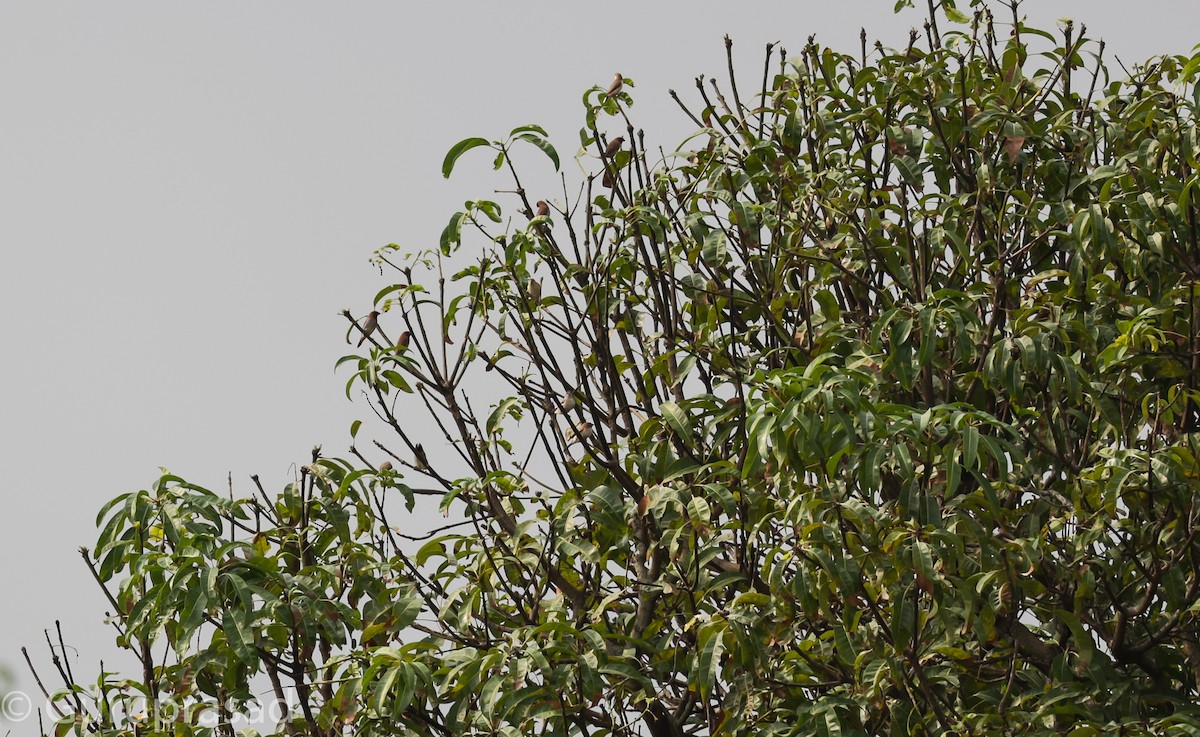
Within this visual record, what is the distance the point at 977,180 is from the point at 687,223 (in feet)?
3.83

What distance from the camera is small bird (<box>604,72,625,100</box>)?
537 centimetres

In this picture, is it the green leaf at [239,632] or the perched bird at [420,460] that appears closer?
the green leaf at [239,632]

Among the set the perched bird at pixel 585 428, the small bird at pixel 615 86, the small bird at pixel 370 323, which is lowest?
the perched bird at pixel 585 428

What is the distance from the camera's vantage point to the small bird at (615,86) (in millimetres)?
5371

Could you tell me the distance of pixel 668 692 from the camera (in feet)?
16.9

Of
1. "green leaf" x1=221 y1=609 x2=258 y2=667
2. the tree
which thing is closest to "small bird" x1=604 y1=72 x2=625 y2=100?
the tree

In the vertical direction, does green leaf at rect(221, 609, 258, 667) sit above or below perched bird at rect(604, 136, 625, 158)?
below

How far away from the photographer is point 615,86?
5.37 m

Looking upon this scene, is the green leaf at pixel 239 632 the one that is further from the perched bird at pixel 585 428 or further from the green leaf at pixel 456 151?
the green leaf at pixel 456 151

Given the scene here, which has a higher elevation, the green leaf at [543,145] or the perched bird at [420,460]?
the green leaf at [543,145]

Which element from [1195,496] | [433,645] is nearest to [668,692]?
[433,645]

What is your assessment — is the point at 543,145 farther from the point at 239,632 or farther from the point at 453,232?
the point at 239,632

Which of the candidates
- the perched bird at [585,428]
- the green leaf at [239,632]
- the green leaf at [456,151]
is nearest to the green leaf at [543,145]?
the green leaf at [456,151]

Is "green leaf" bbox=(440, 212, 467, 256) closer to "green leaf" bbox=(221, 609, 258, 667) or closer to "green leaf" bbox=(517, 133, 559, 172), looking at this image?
"green leaf" bbox=(517, 133, 559, 172)
